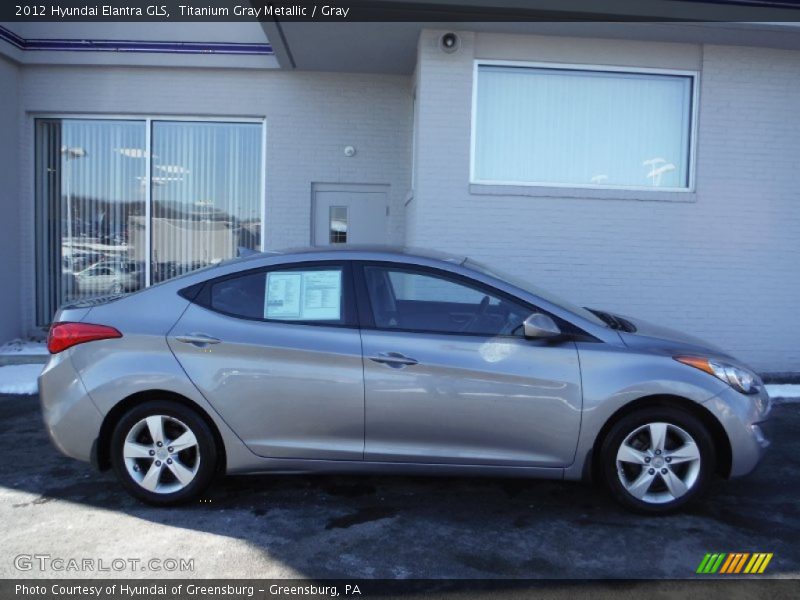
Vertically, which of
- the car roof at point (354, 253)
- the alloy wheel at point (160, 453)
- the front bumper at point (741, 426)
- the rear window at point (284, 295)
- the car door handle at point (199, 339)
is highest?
the car roof at point (354, 253)

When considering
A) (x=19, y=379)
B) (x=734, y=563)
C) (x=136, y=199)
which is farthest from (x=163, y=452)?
(x=136, y=199)

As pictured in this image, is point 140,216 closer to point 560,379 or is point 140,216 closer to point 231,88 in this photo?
point 231,88

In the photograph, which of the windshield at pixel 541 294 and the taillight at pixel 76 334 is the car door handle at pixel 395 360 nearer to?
the windshield at pixel 541 294

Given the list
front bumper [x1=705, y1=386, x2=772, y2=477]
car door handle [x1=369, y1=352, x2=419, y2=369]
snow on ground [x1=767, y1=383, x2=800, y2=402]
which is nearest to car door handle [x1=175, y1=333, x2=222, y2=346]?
car door handle [x1=369, y1=352, x2=419, y2=369]

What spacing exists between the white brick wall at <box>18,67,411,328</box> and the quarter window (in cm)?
523

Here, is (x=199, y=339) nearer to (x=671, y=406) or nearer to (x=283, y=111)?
(x=671, y=406)

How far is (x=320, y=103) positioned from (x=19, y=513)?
663cm

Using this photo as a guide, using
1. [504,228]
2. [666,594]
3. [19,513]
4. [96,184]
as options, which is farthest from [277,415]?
[96,184]

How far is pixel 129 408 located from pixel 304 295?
1269mm

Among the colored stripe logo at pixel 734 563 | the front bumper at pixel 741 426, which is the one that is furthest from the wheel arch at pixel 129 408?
the front bumper at pixel 741 426

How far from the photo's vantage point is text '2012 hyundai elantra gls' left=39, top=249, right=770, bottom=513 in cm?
431

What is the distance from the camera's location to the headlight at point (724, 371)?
4393mm

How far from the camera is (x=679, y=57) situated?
824cm

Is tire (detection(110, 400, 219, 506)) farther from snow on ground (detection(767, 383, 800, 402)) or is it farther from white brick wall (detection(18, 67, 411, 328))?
snow on ground (detection(767, 383, 800, 402))
